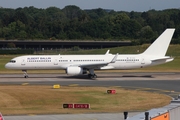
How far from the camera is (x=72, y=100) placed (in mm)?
40531

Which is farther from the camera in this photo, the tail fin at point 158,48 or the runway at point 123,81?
the tail fin at point 158,48

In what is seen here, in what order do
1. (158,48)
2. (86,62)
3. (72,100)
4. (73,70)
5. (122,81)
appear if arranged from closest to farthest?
(72,100) < (122,81) < (73,70) < (86,62) < (158,48)

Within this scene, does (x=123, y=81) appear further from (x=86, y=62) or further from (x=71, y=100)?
(x=71, y=100)

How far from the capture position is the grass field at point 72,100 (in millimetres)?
35984

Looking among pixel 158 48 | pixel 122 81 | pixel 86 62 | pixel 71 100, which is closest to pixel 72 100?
pixel 71 100

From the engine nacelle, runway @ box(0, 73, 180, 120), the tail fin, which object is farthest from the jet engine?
the tail fin


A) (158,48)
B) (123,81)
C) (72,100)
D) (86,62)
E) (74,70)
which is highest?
(158,48)

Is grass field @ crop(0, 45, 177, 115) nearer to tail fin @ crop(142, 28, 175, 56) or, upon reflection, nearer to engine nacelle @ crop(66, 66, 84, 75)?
engine nacelle @ crop(66, 66, 84, 75)

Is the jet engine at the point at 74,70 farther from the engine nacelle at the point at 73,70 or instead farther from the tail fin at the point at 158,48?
the tail fin at the point at 158,48

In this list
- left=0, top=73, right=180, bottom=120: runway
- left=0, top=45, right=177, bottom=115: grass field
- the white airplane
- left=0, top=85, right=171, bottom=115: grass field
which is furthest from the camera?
the white airplane

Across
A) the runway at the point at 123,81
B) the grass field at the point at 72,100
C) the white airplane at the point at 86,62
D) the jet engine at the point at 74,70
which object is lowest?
the grass field at the point at 72,100

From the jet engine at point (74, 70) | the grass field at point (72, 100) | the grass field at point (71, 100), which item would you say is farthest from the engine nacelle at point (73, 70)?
the grass field at point (72, 100)

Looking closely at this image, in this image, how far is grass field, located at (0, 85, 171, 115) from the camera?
35984 millimetres

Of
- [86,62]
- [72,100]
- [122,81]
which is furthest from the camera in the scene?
[86,62]
